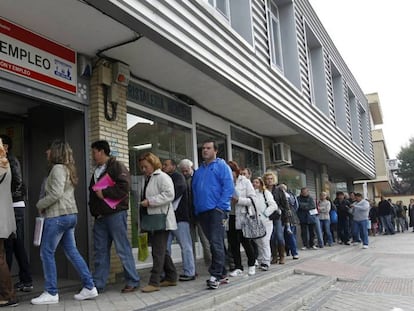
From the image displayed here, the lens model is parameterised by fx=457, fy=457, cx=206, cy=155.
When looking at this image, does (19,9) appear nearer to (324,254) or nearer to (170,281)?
(170,281)

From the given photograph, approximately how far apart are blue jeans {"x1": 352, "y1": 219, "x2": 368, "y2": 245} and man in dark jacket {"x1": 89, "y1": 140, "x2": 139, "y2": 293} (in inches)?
393

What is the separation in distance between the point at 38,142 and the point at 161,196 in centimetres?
255

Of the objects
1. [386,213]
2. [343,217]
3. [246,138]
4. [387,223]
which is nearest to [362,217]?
[343,217]

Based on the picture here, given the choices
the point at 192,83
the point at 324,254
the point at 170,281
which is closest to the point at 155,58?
the point at 192,83

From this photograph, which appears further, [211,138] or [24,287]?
[211,138]

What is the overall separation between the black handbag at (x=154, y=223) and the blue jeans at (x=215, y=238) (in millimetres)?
587

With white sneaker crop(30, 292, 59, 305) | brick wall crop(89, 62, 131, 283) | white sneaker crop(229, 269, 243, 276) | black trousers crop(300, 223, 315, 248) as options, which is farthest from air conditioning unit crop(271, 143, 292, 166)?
white sneaker crop(30, 292, 59, 305)

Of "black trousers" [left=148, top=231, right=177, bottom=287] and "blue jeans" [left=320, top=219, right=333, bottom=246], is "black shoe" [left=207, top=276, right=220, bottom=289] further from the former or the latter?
"blue jeans" [left=320, top=219, right=333, bottom=246]

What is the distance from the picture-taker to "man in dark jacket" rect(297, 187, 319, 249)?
12852mm

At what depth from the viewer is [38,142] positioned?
698 cm

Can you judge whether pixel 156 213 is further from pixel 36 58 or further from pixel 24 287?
pixel 36 58

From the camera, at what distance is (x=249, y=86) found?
8.98 metres

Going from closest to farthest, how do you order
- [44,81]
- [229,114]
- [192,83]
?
[44,81]
[192,83]
[229,114]

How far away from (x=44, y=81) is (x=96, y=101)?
908mm
